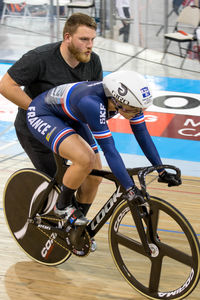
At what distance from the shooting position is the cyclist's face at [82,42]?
3.08m

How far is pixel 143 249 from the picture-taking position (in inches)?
118

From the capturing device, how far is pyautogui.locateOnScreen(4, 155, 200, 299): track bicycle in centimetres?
286

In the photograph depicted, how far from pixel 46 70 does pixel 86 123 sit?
0.48 metres

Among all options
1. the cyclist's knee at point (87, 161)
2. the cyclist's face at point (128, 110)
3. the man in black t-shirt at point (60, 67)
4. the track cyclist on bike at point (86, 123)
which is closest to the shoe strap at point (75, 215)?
the track cyclist on bike at point (86, 123)

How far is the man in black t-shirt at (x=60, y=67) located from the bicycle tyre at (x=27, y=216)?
0.27m

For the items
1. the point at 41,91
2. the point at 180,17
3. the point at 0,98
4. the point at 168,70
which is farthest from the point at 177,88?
the point at 41,91

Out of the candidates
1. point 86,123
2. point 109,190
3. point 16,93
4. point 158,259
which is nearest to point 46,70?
point 16,93

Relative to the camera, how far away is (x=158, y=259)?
2973 mm

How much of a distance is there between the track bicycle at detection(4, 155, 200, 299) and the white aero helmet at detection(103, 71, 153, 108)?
0.36m

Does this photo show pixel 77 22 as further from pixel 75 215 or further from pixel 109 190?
pixel 109 190

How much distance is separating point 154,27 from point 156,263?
6.74 m

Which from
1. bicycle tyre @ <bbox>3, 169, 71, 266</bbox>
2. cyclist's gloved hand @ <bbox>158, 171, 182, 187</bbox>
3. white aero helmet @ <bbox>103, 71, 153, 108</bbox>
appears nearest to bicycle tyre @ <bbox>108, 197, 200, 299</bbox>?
cyclist's gloved hand @ <bbox>158, 171, 182, 187</bbox>

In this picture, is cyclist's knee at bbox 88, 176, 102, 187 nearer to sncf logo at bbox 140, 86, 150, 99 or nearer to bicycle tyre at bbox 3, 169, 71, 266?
bicycle tyre at bbox 3, 169, 71, 266

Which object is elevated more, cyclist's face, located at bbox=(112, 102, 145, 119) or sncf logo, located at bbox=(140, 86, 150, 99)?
sncf logo, located at bbox=(140, 86, 150, 99)
